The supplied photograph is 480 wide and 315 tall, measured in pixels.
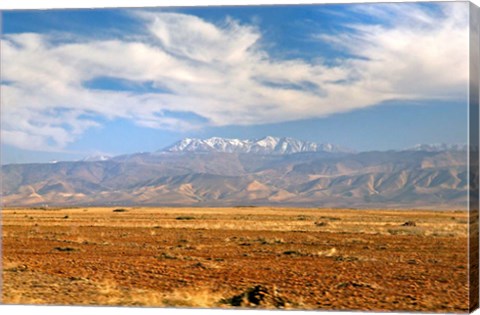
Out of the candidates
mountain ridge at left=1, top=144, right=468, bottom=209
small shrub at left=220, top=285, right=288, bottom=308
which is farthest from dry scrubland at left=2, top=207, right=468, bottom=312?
mountain ridge at left=1, top=144, right=468, bottom=209

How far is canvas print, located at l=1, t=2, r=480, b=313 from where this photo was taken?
16.5 meters

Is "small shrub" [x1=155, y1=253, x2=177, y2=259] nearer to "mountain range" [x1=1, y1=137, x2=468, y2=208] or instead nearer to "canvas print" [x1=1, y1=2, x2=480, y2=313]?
"canvas print" [x1=1, y1=2, x2=480, y2=313]

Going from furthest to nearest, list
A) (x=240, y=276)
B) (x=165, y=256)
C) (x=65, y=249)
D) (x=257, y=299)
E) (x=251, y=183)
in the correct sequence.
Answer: (x=251, y=183) < (x=65, y=249) < (x=165, y=256) < (x=240, y=276) < (x=257, y=299)

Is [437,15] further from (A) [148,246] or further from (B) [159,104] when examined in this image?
(B) [159,104]

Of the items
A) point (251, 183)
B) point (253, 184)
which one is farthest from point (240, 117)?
point (251, 183)

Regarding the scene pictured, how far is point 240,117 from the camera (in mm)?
42531

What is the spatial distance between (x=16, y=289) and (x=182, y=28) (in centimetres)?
1167

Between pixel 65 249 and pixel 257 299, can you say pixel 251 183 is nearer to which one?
pixel 65 249

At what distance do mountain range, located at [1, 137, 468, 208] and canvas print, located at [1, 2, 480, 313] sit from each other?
1931 inches

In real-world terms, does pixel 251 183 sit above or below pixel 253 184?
above

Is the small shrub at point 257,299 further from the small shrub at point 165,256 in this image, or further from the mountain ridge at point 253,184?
the mountain ridge at point 253,184

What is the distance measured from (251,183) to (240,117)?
94189mm

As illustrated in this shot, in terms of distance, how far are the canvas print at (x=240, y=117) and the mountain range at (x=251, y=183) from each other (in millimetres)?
49060

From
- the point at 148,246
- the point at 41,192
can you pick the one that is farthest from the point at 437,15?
the point at 41,192
